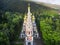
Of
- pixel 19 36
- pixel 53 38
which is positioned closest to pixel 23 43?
pixel 19 36

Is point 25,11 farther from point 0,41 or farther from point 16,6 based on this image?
point 0,41

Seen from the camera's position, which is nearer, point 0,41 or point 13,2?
point 0,41

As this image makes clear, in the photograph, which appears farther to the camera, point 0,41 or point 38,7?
point 38,7

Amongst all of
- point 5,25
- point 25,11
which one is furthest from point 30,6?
point 5,25

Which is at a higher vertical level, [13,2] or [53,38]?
[13,2]

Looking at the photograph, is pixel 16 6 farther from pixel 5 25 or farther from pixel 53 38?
pixel 53 38

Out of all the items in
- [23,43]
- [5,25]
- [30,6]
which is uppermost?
[30,6]

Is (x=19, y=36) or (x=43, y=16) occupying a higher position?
(x=43, y=16)
